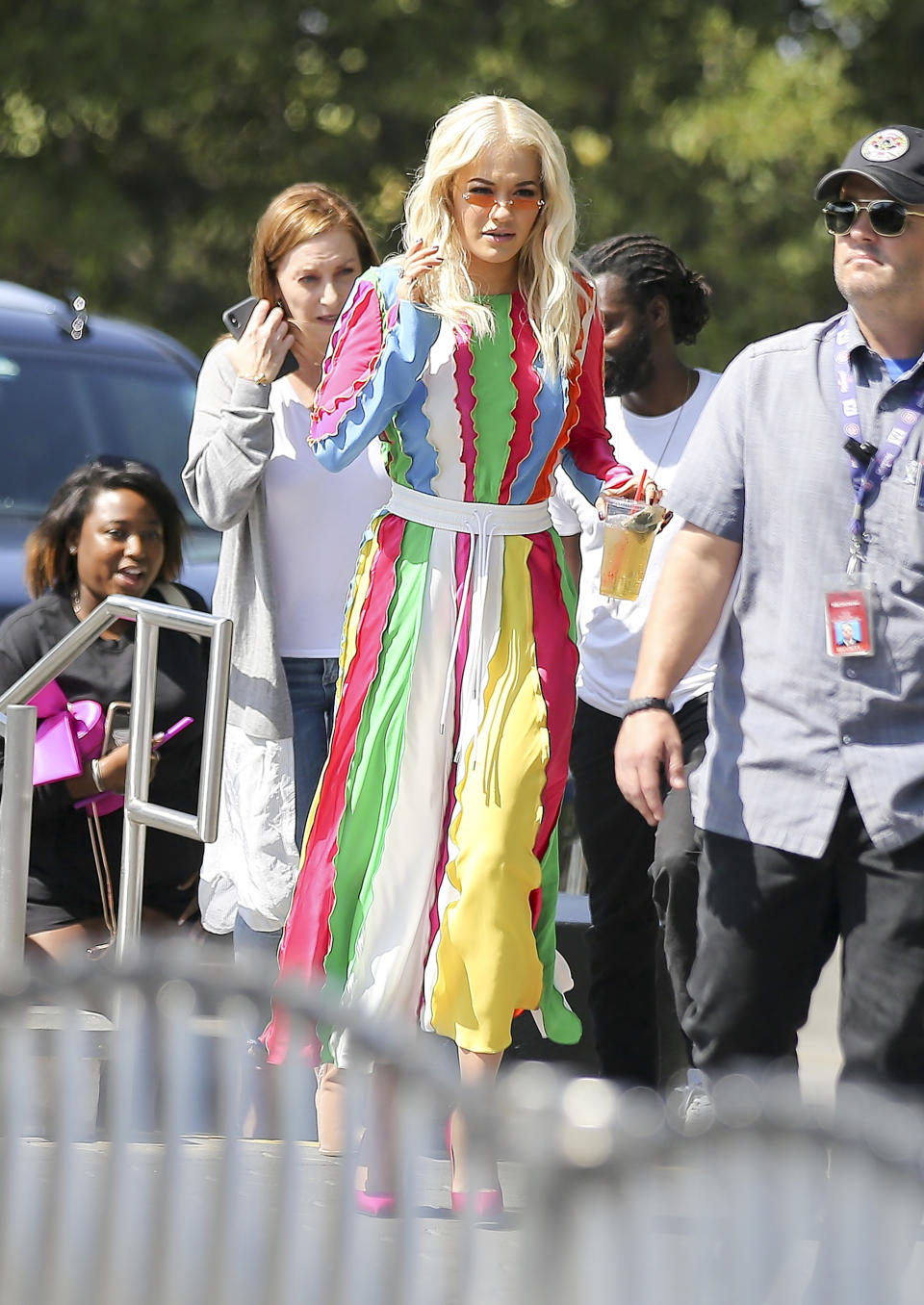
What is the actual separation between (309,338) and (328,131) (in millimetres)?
9391

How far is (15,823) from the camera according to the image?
3.91 meters

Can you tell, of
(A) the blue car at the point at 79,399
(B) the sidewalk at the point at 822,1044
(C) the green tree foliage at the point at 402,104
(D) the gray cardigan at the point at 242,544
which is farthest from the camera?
(C) the green tree foliage at the point at 402,104

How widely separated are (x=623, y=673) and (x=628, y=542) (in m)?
0.64

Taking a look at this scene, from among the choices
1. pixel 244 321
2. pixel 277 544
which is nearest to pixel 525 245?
pixel 244 321

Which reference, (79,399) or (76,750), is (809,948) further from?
→ (79,399)

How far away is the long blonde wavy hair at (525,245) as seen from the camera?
3.65 metres

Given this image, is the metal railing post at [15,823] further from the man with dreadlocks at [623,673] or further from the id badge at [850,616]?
the id badge at [850,616]

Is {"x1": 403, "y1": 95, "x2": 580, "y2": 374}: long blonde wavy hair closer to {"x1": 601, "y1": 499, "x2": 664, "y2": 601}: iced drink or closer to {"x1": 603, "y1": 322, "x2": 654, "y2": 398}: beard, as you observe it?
{"x1": 601, "y1": 499, "x2": 664, "y2": 601}: iced drink

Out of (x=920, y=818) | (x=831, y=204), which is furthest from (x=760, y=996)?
(x=831, y=204)

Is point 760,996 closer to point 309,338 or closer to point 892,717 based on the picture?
point 892,717

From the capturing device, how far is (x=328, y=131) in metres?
13.3

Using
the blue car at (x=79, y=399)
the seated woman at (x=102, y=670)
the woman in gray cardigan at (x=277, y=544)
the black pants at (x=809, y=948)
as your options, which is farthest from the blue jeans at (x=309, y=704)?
the blue car at (x=79, y=399)

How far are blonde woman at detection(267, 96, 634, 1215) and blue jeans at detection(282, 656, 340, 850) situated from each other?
52cm

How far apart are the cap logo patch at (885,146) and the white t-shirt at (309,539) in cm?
139
